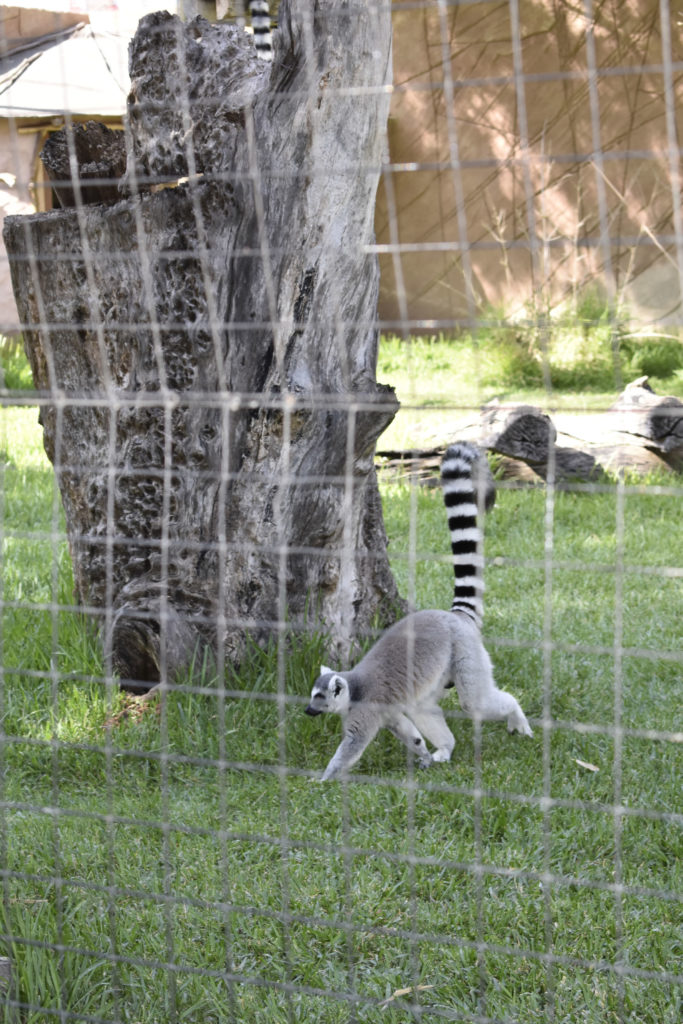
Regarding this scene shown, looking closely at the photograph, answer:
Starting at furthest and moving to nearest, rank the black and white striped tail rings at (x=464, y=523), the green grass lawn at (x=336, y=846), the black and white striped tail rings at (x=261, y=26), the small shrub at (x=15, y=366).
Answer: the small shrub at (x=15, y=366)
the black and white striped tail rings at (x=261, y=26)
the black and white striped tail rings at (x=464, y=523)
the green grass lawn at (x=336, y=846)

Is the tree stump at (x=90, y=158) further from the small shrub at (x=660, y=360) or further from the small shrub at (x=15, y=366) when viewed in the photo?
the small shrub at (x=660, y=360)

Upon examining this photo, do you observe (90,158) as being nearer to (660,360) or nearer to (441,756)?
(441,756)

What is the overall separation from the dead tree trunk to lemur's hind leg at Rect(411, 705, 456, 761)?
0.61m

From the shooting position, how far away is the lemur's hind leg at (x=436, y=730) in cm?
351

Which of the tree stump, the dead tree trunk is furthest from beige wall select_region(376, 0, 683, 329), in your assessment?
the dead tree trunk

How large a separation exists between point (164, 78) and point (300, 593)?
196 cm

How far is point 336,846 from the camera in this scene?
2.34 m

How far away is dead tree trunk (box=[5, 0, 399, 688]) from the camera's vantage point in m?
3.53

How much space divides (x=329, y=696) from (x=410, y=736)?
13.6 inches

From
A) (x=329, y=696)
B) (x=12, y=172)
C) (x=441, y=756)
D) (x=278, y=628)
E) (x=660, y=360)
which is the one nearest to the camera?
(x=278, y=628)

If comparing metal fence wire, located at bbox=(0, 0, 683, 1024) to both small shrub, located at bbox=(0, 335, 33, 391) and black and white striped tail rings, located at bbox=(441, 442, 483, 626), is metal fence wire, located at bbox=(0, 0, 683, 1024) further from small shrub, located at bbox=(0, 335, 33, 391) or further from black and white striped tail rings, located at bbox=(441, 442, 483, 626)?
small shrub, located at bbox=(0, 335, 33, 391)

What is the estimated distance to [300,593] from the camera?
3.94 m

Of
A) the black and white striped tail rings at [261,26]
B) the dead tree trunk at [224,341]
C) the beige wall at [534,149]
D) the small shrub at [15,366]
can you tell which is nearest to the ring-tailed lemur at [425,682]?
the dead tree trunk at [224,341]

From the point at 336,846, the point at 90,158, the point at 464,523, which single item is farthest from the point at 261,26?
the point at 336,846
